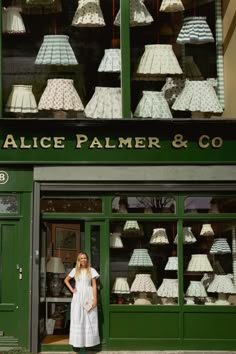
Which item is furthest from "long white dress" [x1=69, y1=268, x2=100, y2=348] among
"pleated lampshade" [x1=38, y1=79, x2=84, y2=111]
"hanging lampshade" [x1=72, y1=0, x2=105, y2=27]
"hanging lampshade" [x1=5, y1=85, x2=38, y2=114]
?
"hanging lampshade" [x1=72, y1=0, x2=105, y2=27]

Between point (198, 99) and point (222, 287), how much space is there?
3374 millimetres

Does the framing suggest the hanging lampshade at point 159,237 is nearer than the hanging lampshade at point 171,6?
Yes

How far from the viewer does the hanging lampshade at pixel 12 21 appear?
523 inches

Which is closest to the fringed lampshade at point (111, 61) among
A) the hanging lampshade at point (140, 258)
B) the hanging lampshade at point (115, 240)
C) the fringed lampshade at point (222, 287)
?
the hanging lampshade at point (115, 240)

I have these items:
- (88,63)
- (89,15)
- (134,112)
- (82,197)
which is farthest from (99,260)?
(89,15)

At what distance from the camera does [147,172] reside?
1284 centimetres

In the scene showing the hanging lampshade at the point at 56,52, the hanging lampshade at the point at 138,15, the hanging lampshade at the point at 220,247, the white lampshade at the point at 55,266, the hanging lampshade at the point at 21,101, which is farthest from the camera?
the hanging lampshade at the point at 138,15

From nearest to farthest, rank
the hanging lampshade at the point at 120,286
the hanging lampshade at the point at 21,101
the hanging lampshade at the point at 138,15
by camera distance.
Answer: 1. the hanging lampshade at the point at 120,286
2. the hanging lampshade at the point at 21,101
3. the hanging lampshade at the point at 138,15

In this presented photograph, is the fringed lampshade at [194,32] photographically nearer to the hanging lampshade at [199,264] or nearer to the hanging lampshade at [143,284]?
the hanging lampshade at [199,264]

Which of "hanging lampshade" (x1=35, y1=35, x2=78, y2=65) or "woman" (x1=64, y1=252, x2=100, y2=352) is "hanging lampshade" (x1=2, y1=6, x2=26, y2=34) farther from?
"woman" (x1=64, y1=252, x2=100, y2=352)

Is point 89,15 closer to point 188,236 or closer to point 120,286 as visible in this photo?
point 188,236

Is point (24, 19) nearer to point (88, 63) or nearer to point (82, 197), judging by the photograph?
point (88, 63)

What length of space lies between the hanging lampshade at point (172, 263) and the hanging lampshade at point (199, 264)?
232 millimetres

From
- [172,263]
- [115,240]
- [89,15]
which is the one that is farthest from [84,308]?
[89,15]
